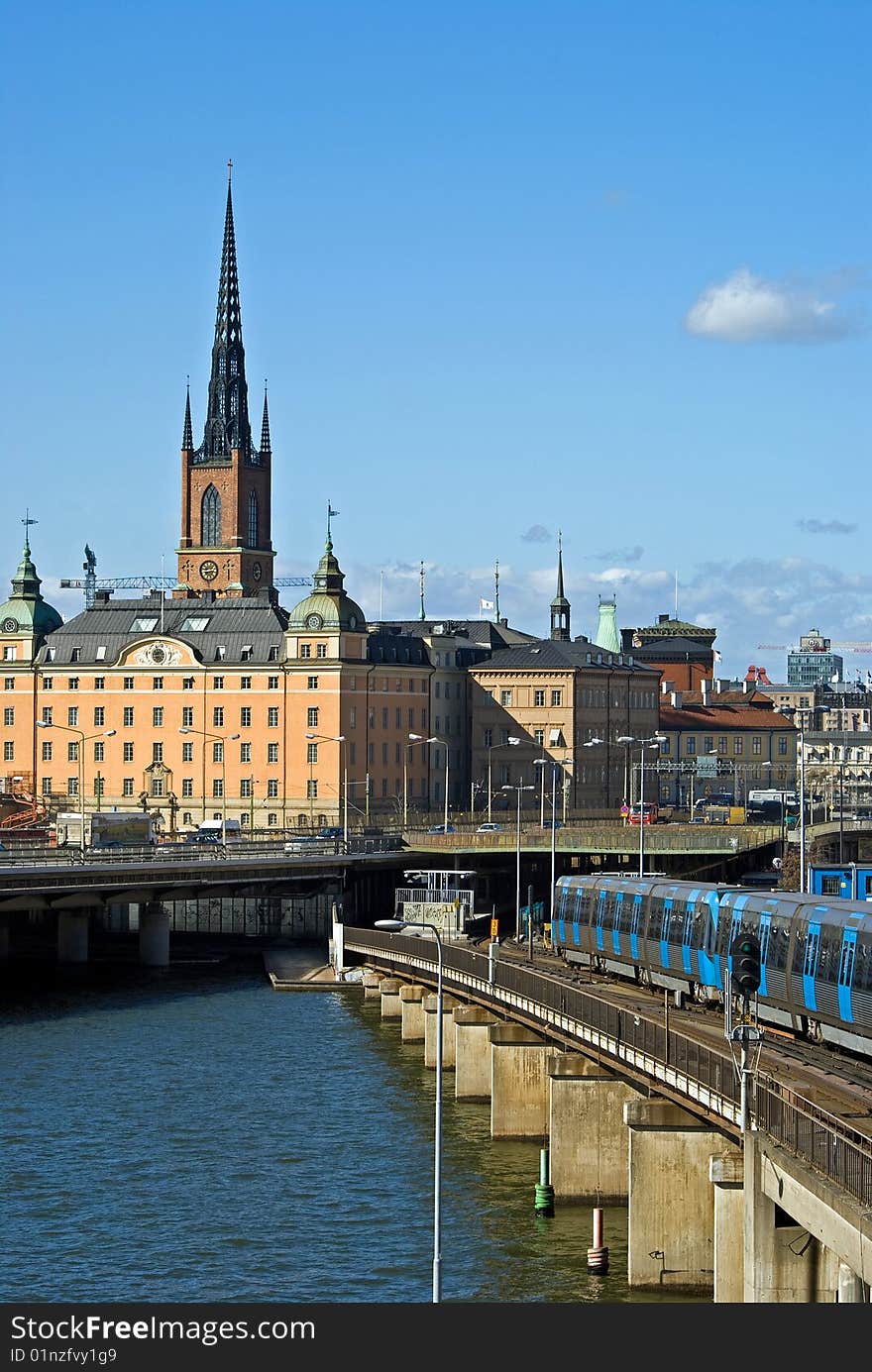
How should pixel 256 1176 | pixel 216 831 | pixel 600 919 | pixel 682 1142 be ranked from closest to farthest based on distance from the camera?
1. pixel 682 1142
2. pixel 256 1176
3. pixel 600 919
4. pixel 216 831

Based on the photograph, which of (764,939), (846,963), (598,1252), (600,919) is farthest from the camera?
(600,919)

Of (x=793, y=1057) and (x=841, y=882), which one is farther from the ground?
(x=841, y=882)

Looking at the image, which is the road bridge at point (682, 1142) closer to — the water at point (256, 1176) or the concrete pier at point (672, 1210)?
the concrete pier at point (672, 1210)

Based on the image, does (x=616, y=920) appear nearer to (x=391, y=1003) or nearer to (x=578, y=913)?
(x=578, y=913)

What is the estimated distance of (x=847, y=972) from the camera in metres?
57.4

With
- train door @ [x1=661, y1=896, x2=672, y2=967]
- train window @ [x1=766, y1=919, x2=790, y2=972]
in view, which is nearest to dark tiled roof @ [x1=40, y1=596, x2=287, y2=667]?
train door @ [x1=661, y1=896, x2=672, y2=967]

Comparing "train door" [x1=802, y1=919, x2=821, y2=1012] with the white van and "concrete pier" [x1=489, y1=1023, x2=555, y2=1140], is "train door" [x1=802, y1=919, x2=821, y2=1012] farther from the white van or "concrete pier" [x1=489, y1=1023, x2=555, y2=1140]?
the white van

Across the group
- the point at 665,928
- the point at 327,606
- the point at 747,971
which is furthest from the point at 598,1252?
the point at 327,606

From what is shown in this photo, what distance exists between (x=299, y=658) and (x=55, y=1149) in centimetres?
11330
